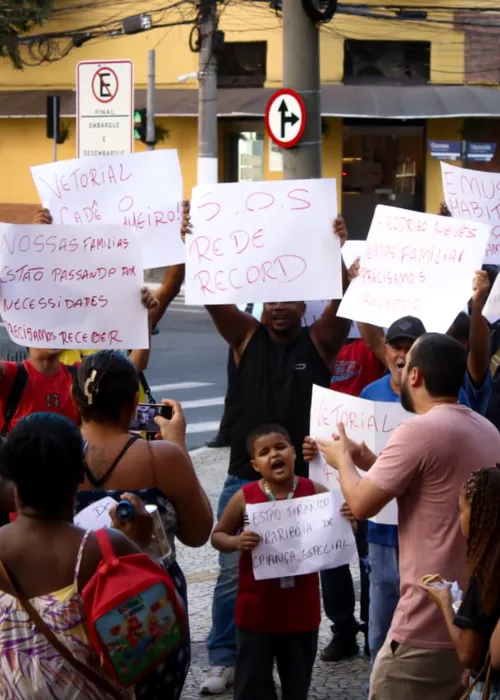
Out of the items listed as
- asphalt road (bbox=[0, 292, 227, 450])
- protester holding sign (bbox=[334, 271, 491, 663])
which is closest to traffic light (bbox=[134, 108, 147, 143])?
asphalt road (bbox=[0, 292, 227, 450])

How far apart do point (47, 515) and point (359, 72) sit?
28238 mm

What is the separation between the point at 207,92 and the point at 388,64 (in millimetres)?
8610

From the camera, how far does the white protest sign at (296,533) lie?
4887 mm

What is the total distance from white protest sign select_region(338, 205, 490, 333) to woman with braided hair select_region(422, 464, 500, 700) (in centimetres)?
190

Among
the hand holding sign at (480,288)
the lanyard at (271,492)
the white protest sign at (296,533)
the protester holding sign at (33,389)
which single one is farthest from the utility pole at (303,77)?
the white protest sign at (296,533)

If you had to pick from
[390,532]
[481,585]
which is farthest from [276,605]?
[481,585]

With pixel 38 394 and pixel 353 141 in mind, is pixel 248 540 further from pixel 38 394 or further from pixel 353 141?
pixel 353 141

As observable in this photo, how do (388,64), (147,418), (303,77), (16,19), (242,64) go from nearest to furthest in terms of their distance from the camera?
(147,418)
(303,77)
(16,19)
(388,64)
(242,64)

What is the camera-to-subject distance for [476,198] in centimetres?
607

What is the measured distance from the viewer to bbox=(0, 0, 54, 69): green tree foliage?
2964 cm

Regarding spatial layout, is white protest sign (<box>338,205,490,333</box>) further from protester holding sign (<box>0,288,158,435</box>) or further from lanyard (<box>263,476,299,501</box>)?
protester holding sign (<box>0,288,158,435</box>)

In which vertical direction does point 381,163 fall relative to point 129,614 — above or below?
below

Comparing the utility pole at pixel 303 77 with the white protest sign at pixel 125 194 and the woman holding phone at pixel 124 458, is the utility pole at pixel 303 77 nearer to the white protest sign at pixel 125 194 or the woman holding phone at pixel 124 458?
the white protest sign at pixel 125 194

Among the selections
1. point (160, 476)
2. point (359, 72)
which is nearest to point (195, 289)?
point (160, 476)
